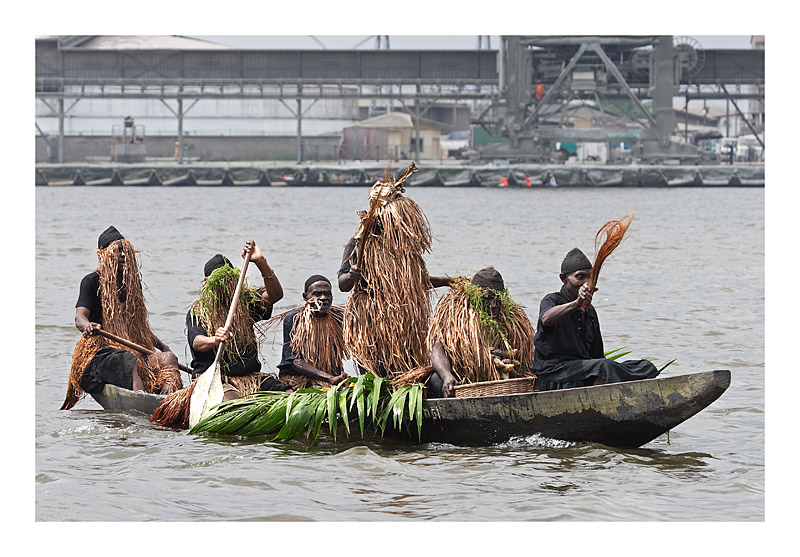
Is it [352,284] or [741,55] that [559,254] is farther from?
[741,55]

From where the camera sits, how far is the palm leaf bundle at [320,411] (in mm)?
9117

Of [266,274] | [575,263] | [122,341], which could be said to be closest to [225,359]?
[266,274]

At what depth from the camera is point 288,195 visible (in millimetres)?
51531

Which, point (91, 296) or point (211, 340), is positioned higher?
point (91, 296)

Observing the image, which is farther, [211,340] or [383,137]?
[383,137]

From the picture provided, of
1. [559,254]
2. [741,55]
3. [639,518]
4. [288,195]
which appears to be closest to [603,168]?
[741,55]

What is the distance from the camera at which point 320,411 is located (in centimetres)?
922

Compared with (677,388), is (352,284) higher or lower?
higher

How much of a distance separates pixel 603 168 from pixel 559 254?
31.5 metres

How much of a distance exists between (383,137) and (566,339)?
55.9 m

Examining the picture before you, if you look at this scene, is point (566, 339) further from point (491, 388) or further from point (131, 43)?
point (131, 43)

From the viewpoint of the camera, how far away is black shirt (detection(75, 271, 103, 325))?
10.6 metres

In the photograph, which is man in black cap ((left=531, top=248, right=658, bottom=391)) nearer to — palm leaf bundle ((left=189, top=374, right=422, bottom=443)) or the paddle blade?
palm leaf bundle ((left=189, top=374, right=422, bottom=443))

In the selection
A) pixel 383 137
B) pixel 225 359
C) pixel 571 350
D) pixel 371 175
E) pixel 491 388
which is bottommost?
pixel 491 388
